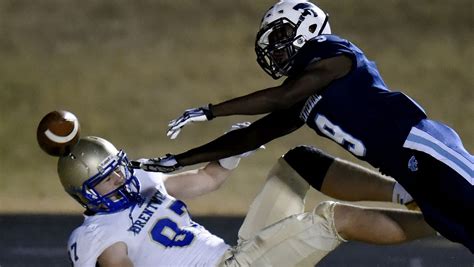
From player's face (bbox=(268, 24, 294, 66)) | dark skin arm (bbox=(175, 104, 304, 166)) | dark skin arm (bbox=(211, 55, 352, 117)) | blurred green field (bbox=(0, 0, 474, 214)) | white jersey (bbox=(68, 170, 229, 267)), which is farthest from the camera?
blurred green field (bbox=(0, 0, 474, 214))

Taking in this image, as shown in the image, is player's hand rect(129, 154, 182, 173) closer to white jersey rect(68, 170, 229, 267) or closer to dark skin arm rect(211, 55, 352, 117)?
white jersey rect(68, 170, 229, 267)

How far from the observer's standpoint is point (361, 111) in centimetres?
382

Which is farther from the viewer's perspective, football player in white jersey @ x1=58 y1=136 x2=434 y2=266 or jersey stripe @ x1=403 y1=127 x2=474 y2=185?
jersey stripe @ x1=403 y1=127 x2=474 y2=185

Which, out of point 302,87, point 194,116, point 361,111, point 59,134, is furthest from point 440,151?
point 59,134

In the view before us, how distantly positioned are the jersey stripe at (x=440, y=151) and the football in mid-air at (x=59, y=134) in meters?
1.07

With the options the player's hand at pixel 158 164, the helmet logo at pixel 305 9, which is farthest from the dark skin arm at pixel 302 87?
the player's hand at pixel 158 164

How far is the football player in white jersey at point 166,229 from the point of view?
11.8ft

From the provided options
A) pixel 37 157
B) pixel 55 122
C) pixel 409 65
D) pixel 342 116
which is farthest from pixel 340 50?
pixel 409 65

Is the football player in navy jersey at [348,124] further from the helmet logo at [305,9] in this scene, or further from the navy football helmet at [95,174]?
the navy football helmet at [95,174]

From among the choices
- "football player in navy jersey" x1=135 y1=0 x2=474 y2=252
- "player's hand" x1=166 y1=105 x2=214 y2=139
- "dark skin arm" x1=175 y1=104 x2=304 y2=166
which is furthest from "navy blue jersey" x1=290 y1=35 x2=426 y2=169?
"player's hand" x1=166 y1=105 x2=214 y2=139

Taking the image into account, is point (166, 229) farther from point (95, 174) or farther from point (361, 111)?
point (361, 111)

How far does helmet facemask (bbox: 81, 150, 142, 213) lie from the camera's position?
3.77 m

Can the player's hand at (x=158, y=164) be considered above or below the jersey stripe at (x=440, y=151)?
below

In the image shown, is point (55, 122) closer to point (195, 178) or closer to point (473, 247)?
point (195, 178)
